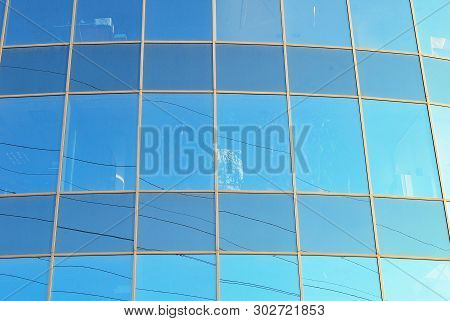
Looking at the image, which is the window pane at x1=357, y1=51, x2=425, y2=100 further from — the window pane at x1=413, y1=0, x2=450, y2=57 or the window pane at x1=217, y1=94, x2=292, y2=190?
the window pane at x1=217, y1=94, x2=292, y2=190

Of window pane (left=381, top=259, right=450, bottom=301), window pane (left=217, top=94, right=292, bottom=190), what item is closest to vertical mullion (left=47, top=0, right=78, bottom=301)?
window pane (left=217, top=94, right=292, bottom=190)

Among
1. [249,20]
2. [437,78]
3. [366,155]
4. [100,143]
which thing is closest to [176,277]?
[100,143]

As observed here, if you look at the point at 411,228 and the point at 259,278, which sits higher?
the point at 411,228

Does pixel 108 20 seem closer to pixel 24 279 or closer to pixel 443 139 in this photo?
pixel 24 279

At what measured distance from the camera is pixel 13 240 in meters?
12.8

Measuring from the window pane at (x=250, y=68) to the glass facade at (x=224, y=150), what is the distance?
0.03 metres

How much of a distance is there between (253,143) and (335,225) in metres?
2.52

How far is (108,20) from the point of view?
48.1 ft

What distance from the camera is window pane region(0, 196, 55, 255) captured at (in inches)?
502

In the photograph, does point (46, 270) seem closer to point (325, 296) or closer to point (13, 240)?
point (13, 240)

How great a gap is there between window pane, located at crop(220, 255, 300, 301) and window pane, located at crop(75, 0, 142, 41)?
580 cm
